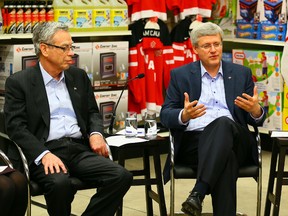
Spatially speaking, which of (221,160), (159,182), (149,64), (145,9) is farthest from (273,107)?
(221,160)

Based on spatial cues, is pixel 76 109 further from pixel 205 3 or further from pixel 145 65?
pixel 205 3

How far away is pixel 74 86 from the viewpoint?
4695mm

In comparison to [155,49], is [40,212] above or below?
below

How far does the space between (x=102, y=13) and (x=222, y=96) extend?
73.7 inches

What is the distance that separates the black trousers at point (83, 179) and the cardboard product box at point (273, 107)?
2.94 meters

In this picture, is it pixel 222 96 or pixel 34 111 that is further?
pixel 222 96

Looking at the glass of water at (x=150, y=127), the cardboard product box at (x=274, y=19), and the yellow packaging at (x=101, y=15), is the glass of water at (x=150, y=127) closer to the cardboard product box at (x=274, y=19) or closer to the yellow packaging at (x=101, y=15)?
the yellow packaging at (x=101, y=15)

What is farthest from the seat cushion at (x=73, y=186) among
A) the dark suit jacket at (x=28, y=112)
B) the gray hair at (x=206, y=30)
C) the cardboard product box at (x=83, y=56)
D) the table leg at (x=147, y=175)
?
the cardboard product box at (x=83, y=56)

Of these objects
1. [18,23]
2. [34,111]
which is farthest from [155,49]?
[34,111]

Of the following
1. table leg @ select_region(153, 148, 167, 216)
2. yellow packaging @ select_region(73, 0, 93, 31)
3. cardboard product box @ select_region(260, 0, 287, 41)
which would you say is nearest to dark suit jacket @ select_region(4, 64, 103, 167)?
table leg @ select_region(153, 148, 167, 216)

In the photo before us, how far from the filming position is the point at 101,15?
21.2 ft

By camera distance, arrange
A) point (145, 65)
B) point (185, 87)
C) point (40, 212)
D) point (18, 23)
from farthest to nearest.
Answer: point (145, 65), point (18, 23), point (40, 212), point (185, 87)

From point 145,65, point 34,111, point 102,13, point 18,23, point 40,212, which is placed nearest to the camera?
point 34,111

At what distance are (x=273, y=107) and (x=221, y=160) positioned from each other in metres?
2.67
